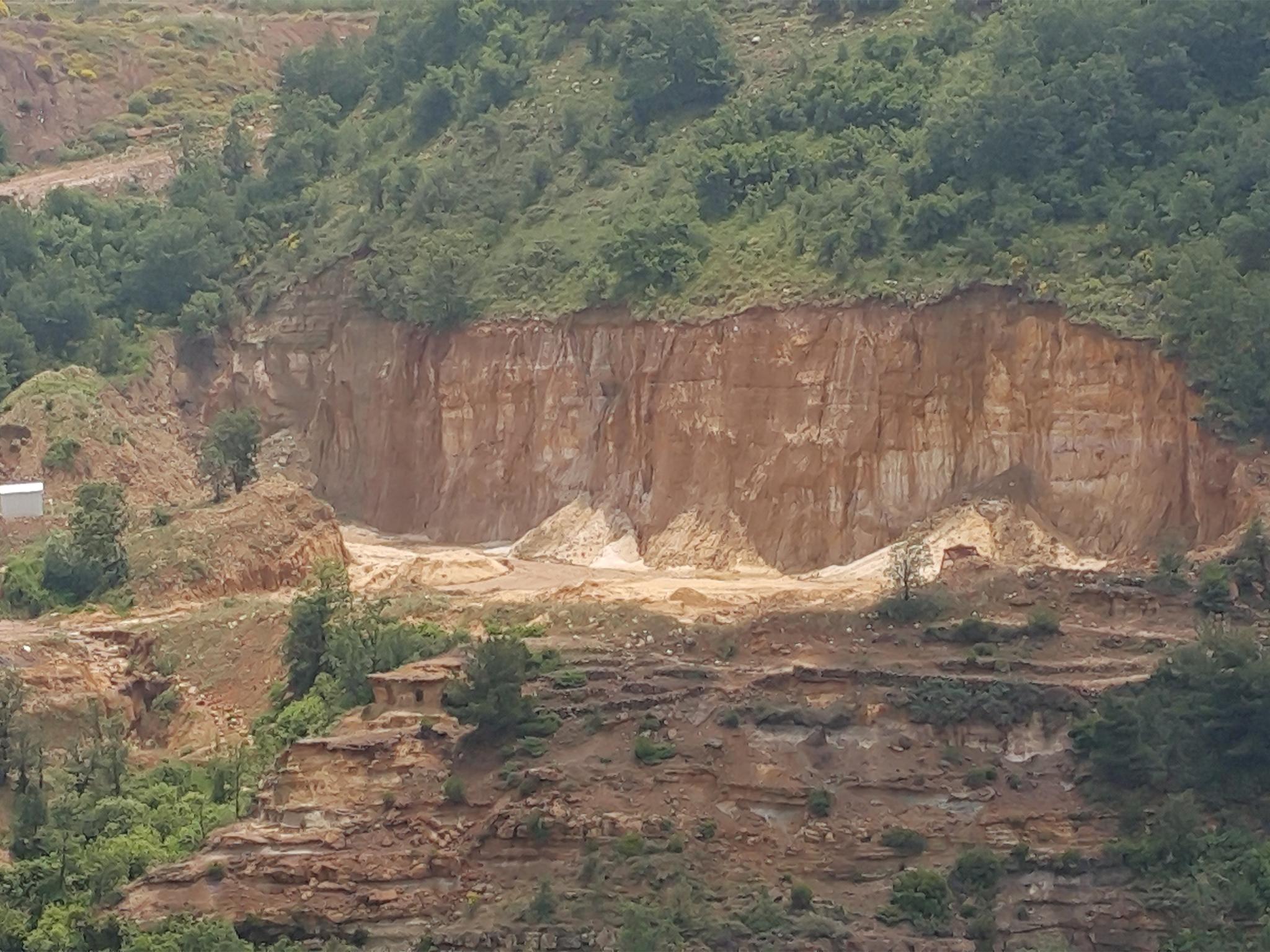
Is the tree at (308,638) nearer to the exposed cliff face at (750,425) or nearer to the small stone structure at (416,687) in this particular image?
the small stone structure at (416,687)

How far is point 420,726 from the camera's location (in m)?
69.8

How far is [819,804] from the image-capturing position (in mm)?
66688

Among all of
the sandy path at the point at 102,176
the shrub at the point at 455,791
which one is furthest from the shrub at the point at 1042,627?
the sandy path at the point at 102,176

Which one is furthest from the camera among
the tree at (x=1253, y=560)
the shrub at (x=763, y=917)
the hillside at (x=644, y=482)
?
the tree at (x=1253, y=560)

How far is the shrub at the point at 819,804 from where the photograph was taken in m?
66.6

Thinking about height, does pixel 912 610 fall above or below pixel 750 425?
below

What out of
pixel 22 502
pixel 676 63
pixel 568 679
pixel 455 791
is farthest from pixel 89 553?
pixel 676 63

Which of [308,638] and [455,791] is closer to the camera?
[455,791]

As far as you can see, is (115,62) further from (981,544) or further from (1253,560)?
(1253,560)

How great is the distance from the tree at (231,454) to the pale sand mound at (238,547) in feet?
5.35

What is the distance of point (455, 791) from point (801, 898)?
6.69m

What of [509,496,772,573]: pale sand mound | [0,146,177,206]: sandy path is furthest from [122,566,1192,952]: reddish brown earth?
[0,146,177,206]: sandy path

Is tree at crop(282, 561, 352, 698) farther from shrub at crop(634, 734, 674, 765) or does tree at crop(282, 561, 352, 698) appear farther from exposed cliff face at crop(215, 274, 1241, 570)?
exposed cliff face at crop(215, 274, 1241, 570)

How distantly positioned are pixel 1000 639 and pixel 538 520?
24.2 meters
